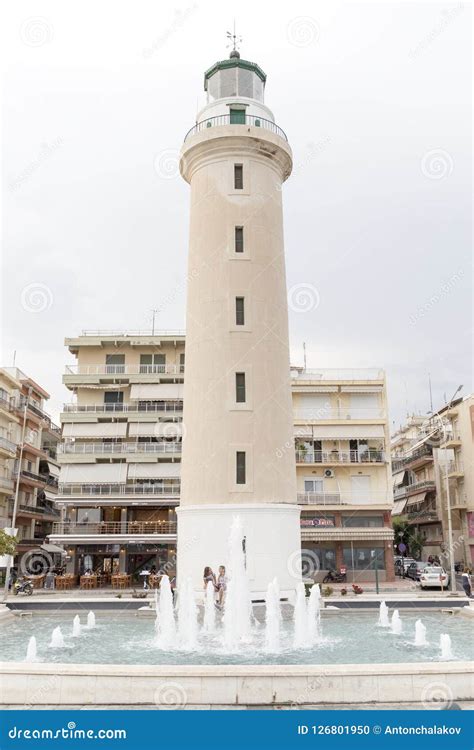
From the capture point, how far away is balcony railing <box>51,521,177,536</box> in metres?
39.3

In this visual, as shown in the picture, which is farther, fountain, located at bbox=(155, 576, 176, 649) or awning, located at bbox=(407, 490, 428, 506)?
awning, located at bbox=(407, 490, 428, 506)

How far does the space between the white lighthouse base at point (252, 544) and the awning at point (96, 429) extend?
71.7ft

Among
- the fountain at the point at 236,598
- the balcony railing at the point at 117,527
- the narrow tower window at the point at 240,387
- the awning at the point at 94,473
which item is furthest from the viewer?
the awning at the point at 94,473

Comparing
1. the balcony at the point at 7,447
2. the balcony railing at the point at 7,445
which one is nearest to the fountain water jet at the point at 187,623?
the balcony at the point at 7,447

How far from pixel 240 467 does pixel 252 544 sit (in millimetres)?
2469

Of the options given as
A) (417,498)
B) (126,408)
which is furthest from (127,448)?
(417,498)

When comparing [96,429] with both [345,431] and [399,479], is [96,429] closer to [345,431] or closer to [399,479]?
[345,431]

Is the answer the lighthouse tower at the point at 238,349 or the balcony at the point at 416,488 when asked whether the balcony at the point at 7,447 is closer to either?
the lighthouse tower at the point at 238,349

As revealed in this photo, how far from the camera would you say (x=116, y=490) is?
40.5 metres

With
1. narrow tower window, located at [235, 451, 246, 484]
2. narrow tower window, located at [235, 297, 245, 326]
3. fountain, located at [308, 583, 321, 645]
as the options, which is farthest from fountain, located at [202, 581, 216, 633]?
narrow tower window, located at [235, 297, 245, 326]

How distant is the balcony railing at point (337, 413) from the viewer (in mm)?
44125

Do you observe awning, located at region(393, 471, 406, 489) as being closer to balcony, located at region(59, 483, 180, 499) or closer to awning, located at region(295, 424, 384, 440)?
awning, located at region(295, 424, 384, 440)

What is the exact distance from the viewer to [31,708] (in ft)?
32.1

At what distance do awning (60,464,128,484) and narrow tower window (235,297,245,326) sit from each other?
21.1 metres
